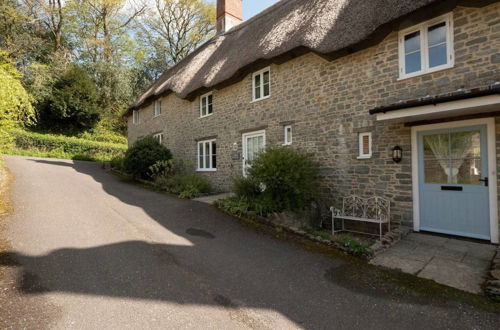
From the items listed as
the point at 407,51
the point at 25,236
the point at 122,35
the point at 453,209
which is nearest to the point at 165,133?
the point at 25,236

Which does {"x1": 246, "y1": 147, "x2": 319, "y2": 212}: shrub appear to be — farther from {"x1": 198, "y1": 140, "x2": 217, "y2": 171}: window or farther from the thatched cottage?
{"x1": 198, "y1": 140, "x2": 217, "y2": 171}: window

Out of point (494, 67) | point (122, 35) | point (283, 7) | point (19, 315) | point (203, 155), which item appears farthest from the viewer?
point (122, 35)

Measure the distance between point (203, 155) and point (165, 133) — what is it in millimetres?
4235

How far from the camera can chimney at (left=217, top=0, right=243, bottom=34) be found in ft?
47.2

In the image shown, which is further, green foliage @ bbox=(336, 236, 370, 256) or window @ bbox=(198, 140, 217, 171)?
window @ bbox=(198, 140, 217, 171)

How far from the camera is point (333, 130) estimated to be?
7.08 metres

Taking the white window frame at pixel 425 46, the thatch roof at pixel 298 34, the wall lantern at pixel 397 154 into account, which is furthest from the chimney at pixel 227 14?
the wall lantern at pixel 397 154

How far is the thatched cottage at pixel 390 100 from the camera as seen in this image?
4.93m

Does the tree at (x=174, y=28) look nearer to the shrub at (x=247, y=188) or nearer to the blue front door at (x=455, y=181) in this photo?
the shrub at (x=247, y=188)

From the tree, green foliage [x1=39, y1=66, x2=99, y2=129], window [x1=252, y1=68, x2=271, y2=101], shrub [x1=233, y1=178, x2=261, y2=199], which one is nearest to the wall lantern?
shrub [x1=233, y1=178, x2=261, y2=199]

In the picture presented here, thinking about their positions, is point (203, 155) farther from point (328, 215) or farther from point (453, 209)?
point (453, 209)

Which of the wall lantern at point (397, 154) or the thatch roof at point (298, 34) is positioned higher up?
the thatch roof at point (298, 34)

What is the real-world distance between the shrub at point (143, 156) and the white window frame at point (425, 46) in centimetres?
1058

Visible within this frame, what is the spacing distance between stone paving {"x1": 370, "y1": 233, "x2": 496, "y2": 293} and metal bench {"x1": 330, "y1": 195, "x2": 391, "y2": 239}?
29.8 inches
